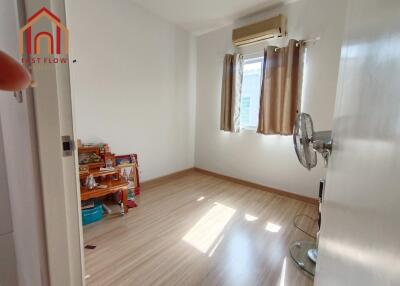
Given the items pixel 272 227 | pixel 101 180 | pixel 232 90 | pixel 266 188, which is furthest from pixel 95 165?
pixel 266 188

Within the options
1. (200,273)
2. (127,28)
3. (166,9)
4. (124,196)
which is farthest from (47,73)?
(166,9)

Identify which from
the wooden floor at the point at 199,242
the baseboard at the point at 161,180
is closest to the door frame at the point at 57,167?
the wooden floor at the point at 199,242

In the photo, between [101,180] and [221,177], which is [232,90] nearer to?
[221,177]

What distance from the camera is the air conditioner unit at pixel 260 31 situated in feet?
7.80

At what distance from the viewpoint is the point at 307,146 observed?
113 centimetres

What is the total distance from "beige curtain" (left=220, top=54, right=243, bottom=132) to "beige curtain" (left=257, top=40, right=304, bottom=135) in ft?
1.37

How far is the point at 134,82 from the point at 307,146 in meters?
2.35

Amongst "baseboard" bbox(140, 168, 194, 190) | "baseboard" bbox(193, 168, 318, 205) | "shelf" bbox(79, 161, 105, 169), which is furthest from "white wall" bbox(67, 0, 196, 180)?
"baseboard" bbox(193, 168, 318, 205)

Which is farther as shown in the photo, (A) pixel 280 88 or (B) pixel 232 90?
(B) pixel 232 90

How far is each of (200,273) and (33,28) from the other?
1605mm

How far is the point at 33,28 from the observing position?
663mm

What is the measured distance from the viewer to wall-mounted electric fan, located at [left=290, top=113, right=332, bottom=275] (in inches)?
37.5

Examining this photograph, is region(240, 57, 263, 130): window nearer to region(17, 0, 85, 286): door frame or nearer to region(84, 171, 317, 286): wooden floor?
region(84, 171, 317, 286): wooden floor

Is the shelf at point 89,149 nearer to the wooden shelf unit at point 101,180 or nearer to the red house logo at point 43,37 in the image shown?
the wooden shelf unit at point 101,180
